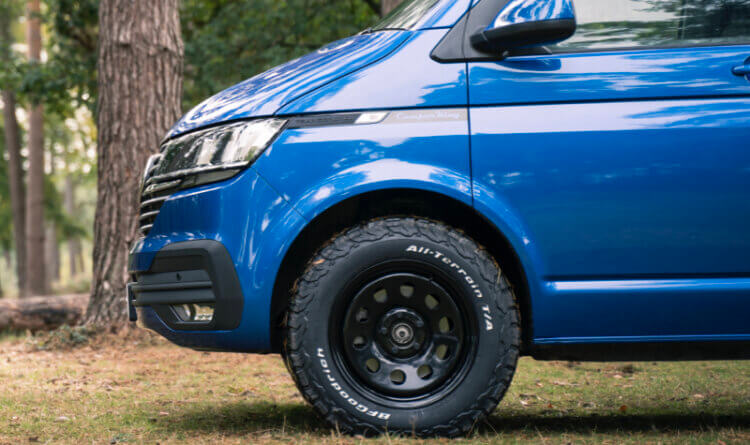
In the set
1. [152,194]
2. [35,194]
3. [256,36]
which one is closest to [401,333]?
[152,194]

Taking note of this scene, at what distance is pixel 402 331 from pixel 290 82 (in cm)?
120

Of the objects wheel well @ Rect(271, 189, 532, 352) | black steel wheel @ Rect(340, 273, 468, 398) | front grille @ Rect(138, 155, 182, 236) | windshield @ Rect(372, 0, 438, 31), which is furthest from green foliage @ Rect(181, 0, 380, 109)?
black steel wheel @ Rect(340, 273, 468, 398)

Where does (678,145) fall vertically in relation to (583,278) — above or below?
above

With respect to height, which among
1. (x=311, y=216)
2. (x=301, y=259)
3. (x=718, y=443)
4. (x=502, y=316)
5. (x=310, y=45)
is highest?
(x=310, y=45)

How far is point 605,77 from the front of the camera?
3191 mm

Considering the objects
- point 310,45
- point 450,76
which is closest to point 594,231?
point 450,76

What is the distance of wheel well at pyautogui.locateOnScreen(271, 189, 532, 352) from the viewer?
3.33 meters

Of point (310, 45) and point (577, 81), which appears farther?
point (310, 45)

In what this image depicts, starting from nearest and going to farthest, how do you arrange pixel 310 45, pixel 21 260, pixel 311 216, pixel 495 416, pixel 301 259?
pixel 311 216 → pixel 301 259 → pixel 495 416 → pixel 310 45 → pixel 21 260

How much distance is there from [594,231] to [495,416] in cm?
136

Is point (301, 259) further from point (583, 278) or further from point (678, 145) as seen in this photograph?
point (678, 145)

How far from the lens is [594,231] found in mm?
3135

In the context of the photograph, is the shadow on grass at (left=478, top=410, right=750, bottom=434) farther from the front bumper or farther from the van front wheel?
the front bumper

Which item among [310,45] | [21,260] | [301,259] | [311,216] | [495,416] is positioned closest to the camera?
[311,216]
